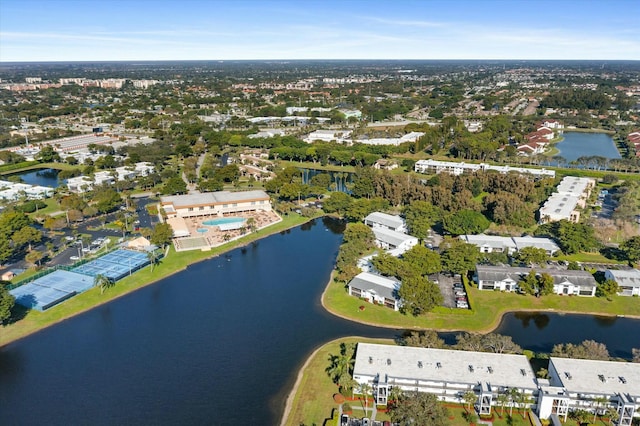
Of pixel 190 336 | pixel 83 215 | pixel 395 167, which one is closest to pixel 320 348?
pixel 190 336

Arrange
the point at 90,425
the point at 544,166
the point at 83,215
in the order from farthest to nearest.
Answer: the point at 544,166 → the point at 83,215 → the point at 90,425

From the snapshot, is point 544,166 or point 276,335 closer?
point 276,335

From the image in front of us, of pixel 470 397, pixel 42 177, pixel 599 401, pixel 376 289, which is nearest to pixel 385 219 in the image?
pixel 376 289

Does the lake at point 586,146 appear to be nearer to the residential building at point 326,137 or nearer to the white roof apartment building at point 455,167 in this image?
the white roof apartment building at point 455,167

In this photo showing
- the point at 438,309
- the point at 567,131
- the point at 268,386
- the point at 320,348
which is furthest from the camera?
the point at 567,131

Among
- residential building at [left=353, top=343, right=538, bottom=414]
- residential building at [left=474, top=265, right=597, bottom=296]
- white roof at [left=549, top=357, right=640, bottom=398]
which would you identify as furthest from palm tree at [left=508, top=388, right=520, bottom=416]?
residential building at [left=474, top=265, right=597, bottom=296]

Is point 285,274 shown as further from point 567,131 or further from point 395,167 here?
point 567,131
